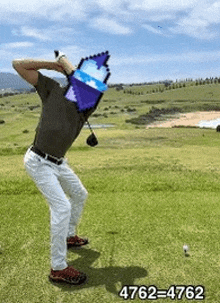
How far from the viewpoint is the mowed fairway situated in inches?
189

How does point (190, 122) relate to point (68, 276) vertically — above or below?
below

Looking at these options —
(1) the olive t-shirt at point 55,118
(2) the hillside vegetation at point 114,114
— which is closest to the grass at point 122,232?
(1) the olive t-shirt at point 55,118

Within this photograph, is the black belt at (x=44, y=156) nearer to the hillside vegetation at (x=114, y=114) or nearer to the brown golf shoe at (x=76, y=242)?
the brown golf shoe at (x=76, y=242)

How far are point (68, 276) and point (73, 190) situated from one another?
1.56 m

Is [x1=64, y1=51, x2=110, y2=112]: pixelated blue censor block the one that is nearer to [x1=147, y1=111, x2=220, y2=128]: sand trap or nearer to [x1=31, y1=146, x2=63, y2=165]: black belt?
[x1=31, y1=146, x2=63, y2=165]: black belt

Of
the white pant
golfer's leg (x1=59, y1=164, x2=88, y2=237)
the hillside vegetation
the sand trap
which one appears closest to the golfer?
the white pant

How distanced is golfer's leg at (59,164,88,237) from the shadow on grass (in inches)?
30.2

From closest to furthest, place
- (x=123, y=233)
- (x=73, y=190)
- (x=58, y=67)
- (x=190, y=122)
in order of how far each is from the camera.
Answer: (x=58, y=67) < (x=73, y=190) < (x=123, y=233) < (x=190, y=122)

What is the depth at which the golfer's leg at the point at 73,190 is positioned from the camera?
5.75 metres

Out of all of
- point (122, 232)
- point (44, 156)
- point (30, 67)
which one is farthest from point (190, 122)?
point (30, 67)

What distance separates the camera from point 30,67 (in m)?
4.71

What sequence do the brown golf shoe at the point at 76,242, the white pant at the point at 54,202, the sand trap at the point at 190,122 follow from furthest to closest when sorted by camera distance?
the sand trap at the point at 190,122 → the brown golf shoe at the point at 76,242 → the white pant at the point at 54,202

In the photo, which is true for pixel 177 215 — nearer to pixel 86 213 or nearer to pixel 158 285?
pixel 86 213

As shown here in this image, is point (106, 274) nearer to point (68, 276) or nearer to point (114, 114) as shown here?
point (68, 276)
